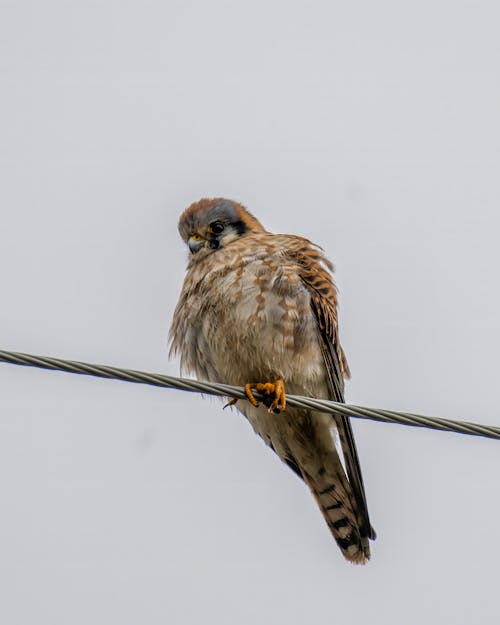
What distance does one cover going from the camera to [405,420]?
3.32 m

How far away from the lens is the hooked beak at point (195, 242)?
5.54 metres

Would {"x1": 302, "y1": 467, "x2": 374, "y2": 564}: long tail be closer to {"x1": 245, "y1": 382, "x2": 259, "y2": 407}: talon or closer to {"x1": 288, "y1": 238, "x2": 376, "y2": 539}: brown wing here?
{"x1": 288, "y1": 238, "x2": 376, "y2": 539}: brown wing

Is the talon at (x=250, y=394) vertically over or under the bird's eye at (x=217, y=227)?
under

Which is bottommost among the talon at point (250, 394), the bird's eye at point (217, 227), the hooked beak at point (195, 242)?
the talon at point (250, 394)

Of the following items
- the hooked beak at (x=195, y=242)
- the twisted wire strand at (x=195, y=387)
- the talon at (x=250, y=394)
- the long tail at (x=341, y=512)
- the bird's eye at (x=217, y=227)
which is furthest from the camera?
the bird's eye at (x=217, y=227)

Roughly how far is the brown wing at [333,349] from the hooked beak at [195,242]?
2.39 ft

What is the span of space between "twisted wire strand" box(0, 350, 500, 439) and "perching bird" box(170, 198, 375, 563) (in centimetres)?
91

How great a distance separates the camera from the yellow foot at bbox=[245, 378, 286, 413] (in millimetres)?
4363

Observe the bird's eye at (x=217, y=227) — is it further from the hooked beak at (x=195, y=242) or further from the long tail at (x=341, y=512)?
the long tail at (x=341, y=512)

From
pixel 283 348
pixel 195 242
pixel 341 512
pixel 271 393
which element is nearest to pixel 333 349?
pixel 283 348

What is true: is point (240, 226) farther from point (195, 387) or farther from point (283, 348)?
point (195, 387)

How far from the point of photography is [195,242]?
5.57 m

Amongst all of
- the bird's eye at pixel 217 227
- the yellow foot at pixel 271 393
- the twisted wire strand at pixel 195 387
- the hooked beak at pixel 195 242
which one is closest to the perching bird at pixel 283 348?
the yellow foot at pixel 271 393

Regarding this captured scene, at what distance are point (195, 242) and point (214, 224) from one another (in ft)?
0.62
